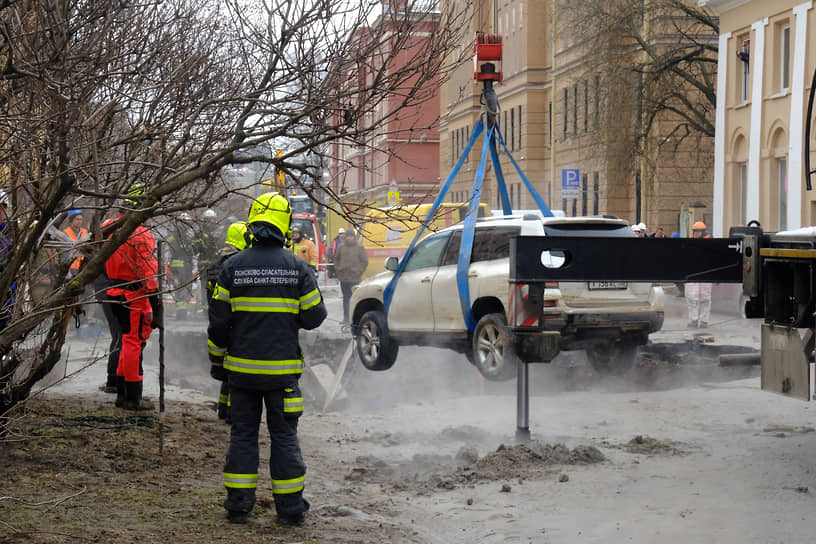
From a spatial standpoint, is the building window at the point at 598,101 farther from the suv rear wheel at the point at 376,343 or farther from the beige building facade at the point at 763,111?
the suv rear wheel at the point at 376,343

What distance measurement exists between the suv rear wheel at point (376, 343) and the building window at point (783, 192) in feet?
57.7

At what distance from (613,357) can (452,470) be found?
4975 mm

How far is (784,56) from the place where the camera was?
28.1 meters

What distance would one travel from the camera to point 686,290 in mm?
19484

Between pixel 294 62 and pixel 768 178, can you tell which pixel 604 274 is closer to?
pixel 294 62

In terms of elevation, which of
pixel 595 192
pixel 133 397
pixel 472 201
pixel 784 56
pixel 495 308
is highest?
pixel 784 56

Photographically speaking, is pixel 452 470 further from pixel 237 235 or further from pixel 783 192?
pixel 783 192

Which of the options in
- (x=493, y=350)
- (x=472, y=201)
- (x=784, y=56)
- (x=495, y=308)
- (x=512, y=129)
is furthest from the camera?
(x=512, y=129)

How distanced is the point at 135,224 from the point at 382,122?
160 centimetres

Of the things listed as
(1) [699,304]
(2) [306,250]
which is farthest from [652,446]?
(2) [306,250]

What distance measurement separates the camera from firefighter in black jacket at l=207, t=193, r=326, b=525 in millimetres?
6383

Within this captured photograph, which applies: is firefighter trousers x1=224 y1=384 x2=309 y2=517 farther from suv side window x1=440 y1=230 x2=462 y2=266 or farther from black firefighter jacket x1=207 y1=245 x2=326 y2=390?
suv side window x1=440 y1=230 x2=462 y2=266

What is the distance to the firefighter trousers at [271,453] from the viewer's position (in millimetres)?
6363

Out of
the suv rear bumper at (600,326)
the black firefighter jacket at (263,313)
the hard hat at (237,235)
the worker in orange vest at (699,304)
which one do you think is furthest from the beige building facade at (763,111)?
the black firefighter jacket at (263,313)
